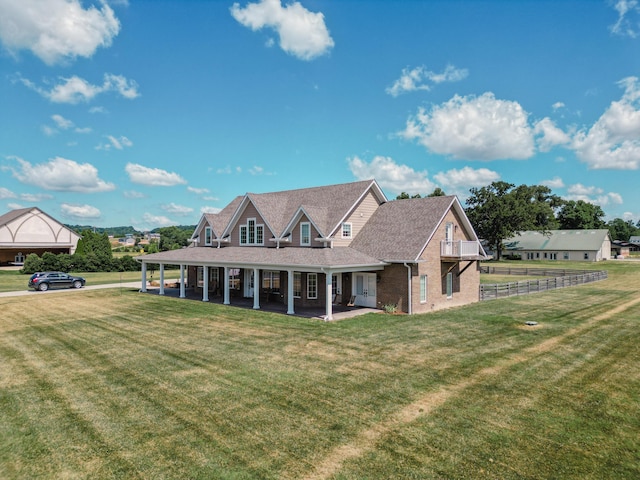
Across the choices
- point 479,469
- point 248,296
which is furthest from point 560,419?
point 248,296

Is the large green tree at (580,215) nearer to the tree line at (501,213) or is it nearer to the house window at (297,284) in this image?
the tree line at (501,213)

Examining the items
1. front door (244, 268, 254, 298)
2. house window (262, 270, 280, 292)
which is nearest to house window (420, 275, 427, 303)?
house window (262, 270, 280, 292)

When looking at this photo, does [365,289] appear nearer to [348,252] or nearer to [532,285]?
[348,252]

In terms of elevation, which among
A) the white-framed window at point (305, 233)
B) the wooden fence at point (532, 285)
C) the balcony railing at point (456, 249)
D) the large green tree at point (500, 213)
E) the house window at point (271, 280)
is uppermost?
the large green tree at point (500, 213)

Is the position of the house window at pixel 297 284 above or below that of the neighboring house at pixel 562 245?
below

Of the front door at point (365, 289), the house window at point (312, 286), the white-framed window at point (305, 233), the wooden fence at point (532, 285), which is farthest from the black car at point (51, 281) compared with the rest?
the wooden fence at point (532, 285)

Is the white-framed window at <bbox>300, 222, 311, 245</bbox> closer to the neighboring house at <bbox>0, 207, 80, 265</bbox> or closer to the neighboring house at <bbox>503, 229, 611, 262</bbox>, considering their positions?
the neighboring house at <bbox>0, 207, 80, 265</bbox>

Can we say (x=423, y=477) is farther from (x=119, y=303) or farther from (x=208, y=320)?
(x=119, y=303)
